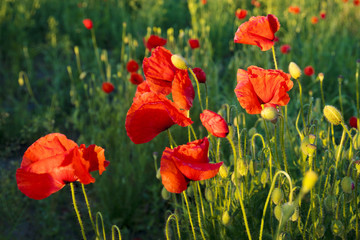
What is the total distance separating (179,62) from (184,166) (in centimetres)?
29

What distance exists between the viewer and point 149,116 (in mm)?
1070

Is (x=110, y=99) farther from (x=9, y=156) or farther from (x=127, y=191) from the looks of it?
(x=127, y=191)

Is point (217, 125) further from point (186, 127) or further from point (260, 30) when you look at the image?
point (186, 127)

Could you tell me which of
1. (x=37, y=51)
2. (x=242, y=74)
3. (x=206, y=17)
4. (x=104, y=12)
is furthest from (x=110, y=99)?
(x=242, y=74)

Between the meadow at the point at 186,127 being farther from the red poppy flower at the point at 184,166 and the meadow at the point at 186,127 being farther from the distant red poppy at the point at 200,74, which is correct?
the distant red poppy at the point at 200,74

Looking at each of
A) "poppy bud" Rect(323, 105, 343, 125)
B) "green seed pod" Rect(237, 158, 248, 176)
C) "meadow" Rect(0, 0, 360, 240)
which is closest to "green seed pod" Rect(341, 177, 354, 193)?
"meadow" Rect(0, 0, 360, 240)

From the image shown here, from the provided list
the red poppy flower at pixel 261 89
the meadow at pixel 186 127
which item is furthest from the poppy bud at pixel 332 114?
the red poppy flower at pixel 261 89

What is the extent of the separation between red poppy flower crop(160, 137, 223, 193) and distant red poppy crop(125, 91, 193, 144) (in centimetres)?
9

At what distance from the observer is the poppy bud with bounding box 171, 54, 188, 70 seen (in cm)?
111

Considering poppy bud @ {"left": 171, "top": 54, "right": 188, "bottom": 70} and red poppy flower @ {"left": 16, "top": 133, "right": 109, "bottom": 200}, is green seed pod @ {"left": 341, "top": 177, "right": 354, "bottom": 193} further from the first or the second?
red poppy flower @ {"left": 16, "top": 133, "right": 109, "bottom": 200}

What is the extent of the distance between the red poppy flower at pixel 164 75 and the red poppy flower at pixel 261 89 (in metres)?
0.14

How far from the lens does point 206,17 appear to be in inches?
160

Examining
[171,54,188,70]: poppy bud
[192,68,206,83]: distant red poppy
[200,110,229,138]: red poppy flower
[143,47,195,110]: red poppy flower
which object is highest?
[171,54,188,70]: poppy bud

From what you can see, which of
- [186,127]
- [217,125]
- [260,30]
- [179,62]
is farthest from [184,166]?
[186,127]
